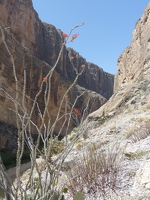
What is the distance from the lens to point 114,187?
3.31m

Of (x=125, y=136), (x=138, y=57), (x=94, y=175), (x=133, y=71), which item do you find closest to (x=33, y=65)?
(x=133, y=71)

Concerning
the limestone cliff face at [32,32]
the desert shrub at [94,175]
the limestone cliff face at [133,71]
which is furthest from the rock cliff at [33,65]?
the limestone cliff face at [133,71]

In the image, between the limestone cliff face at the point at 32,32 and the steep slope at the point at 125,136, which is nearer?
the steep slope at the point at 125,136

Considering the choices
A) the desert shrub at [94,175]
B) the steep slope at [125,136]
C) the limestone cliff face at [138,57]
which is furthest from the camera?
the limestone cliff face at [138,57]

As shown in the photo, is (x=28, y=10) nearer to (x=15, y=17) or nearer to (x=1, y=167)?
(x=15, y=17)

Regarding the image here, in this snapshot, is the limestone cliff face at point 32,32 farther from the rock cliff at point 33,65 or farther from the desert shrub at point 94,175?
the desert shrub at point 94,175

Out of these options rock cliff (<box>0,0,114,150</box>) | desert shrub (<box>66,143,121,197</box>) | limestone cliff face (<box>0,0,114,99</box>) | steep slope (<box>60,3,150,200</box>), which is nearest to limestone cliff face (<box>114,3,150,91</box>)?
Answer: steep slope (<box>60,3,150,200</box>)

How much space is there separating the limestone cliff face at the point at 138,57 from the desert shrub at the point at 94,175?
473 inches

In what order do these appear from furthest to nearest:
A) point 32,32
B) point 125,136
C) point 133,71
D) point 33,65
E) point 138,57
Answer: point 32,32, point 33,65, point 133,71, point 138,57, point 125,136

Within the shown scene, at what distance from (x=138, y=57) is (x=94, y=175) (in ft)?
53.7

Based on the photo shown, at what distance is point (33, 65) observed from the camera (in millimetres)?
29188

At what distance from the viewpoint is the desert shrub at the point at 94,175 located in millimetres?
3381

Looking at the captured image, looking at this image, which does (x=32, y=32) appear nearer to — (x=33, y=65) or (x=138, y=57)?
(x=33, y=65)

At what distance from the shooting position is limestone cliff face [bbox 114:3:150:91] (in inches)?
649
